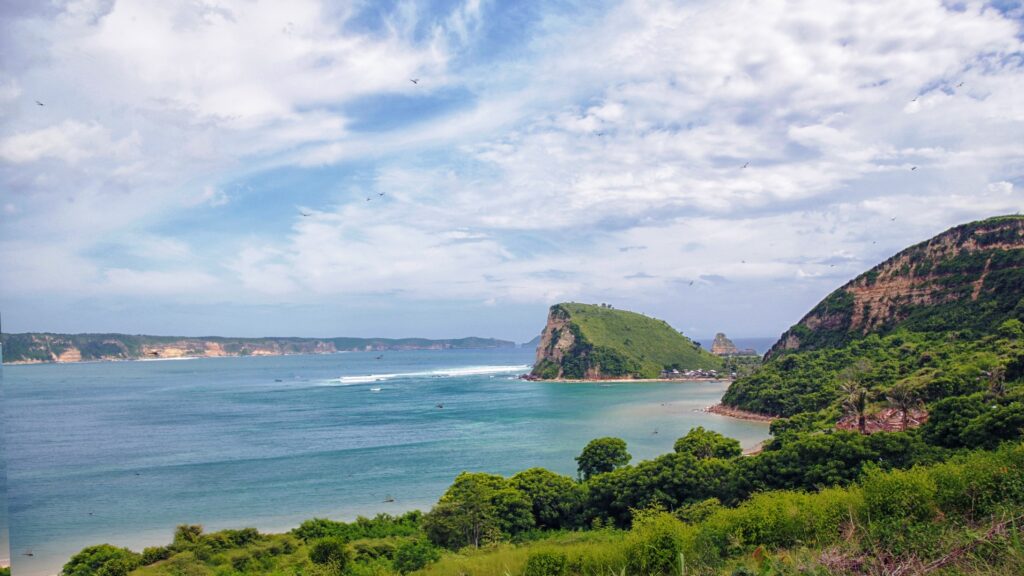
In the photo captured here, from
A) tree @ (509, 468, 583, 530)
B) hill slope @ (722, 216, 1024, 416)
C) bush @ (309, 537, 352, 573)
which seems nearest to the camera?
bush @ (309, 537, 352, 573)

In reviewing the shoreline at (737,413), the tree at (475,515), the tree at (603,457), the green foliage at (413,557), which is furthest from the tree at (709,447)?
the shoreline at (737,413)

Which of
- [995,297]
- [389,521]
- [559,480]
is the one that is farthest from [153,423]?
[995,297]

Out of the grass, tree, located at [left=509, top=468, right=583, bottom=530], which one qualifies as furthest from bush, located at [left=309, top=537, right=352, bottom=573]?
the grass

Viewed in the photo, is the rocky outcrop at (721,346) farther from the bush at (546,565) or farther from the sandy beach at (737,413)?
the bush at (546,565)

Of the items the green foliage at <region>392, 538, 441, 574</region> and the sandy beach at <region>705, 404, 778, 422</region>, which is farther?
the sandy beach at <region>705, 404, 778, 422</region>

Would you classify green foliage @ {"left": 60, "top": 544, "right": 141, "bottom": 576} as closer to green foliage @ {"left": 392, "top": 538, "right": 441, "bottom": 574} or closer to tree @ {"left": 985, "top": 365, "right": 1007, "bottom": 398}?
green foliage @ {"left": 392, "top": 538, "right": 441, "bottom": 574}

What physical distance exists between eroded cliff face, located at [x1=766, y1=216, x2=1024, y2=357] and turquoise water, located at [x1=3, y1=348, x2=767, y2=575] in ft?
56.4

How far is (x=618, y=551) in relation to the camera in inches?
512

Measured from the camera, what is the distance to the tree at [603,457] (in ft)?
92.6

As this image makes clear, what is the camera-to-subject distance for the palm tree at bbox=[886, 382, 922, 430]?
3145cm

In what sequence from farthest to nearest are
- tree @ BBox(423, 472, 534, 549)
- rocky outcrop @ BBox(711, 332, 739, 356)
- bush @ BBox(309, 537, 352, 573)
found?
1. rocky outcrop @ BBox(711, 332, 739, 356)
2. tree @ BBox(423, 472, 534, 549)
3. bush @ BBox(309, 537, 352, 573)

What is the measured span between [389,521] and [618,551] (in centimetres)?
1371

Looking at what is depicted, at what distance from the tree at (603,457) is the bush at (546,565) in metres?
15.9

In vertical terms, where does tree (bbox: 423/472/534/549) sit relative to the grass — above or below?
below
